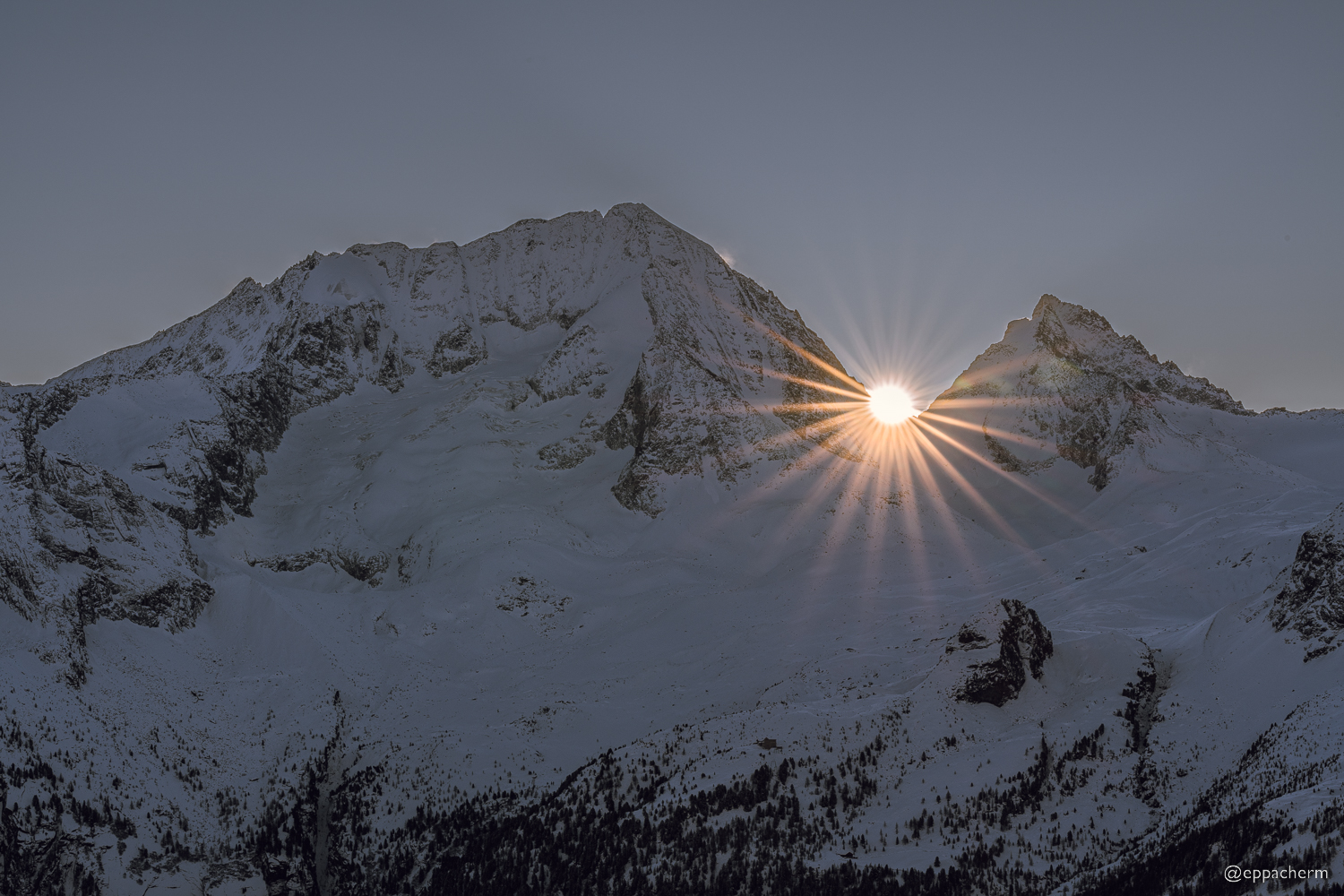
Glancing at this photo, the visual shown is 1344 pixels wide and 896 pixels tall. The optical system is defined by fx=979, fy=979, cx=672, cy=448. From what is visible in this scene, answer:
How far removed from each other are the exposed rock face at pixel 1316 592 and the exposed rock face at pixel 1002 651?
1056 cm

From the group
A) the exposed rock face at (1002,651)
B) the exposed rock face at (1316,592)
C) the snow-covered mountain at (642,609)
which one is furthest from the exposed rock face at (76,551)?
the exposed rock face at (1316,592)

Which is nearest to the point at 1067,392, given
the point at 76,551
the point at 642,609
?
the point at 642,609

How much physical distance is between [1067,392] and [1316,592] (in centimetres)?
7640

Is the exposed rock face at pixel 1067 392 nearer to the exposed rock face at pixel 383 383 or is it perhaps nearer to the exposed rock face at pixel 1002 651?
the exposed rock face at pixel 383 383

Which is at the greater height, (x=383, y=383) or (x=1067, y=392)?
(x=1067, y=392)

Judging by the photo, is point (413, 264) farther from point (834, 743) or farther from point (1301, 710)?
point (1301, 710)

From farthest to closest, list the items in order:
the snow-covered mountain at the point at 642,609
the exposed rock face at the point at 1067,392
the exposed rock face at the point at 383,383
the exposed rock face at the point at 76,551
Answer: the exposed rock face at the point at 1067,392
the exposed rock face at the point at 383,383
the exposed rock face at the point at 76,551
the snow-covered mountain at the point at 642,609

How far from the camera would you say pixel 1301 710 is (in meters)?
36.8

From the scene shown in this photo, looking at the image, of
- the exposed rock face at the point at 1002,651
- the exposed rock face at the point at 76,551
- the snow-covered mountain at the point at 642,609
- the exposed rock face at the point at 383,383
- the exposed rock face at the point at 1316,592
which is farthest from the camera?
the exposed rock face at the point at 383,383

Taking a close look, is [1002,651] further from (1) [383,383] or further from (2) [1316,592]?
(1) [383,383]

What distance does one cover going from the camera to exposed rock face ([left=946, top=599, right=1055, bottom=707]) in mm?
46781

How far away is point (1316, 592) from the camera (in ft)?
144

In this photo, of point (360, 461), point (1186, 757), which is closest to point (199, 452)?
point (360, 461)

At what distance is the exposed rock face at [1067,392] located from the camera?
109062 mm
